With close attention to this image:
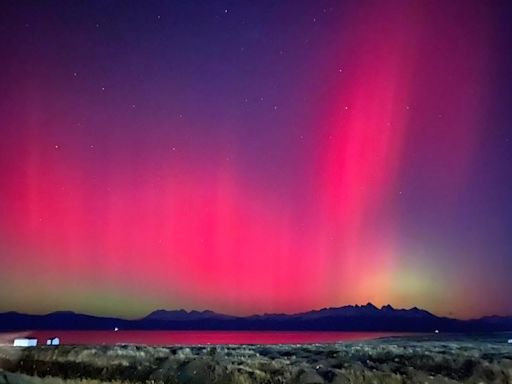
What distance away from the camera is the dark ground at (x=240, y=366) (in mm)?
23422

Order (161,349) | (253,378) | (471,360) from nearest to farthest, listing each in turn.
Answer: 1. (253,378)
2. (471,360)
3. (161,349)

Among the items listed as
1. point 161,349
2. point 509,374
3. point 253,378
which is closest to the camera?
point 253,378

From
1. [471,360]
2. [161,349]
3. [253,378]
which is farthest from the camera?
[161,349]

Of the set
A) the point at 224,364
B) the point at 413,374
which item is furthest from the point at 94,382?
the point at 413,374

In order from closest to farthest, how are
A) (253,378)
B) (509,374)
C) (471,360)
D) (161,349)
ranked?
(253,378), (509,374), (471,360), (161,349)

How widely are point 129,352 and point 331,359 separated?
372 inches

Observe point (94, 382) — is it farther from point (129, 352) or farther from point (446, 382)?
point (446, 382)

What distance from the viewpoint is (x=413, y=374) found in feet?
79.2

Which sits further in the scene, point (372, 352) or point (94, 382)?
point (372, 352)

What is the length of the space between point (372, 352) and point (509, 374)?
6.64 metres

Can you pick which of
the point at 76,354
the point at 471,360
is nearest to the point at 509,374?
the point at 471,360

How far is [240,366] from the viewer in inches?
966

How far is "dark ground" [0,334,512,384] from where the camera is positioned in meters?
23.4

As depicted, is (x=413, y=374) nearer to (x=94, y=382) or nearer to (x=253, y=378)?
(x=253, y=378)
